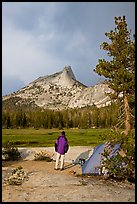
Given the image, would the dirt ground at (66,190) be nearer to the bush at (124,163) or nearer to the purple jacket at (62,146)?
the bush at (124,163)

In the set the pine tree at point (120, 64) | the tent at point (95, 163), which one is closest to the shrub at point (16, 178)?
the tent at point (95, 163)

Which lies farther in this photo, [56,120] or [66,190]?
[56,120]

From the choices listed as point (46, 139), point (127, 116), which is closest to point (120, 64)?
point (127, 116)

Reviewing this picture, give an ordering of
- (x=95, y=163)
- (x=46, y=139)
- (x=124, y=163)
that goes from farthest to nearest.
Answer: (x=46, y=139), (x=95, y=163), (x=124, y=163)

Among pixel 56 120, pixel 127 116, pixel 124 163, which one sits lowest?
pixel 124 163

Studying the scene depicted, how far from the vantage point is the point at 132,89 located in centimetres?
1501

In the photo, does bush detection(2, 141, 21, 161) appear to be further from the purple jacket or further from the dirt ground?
the dirt ground

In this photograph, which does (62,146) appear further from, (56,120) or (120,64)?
(56,120)

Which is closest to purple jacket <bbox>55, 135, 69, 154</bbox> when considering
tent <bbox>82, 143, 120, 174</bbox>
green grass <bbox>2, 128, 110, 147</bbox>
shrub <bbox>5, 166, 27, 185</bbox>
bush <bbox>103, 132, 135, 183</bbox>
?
tent <bbox>82, 143, 120, 174</bbox>

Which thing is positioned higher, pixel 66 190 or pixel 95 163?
pixel 95 163

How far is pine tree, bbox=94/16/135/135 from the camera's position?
1496 cm

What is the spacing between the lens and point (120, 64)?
49.7 ft

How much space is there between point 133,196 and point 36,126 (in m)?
85.4

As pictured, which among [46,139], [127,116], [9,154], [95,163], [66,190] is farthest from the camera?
[46,139]
